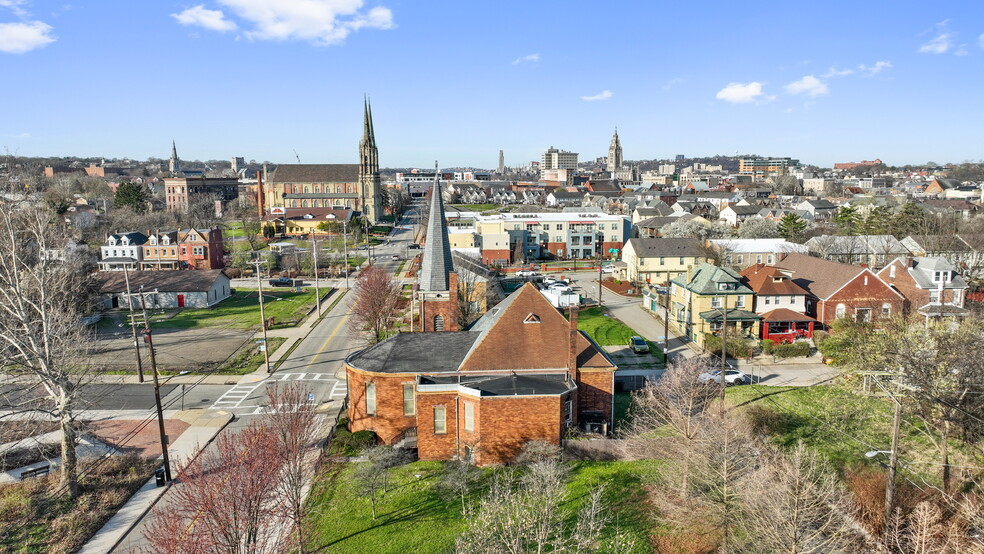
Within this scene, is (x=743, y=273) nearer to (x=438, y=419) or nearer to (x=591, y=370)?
(x=591, y=370)

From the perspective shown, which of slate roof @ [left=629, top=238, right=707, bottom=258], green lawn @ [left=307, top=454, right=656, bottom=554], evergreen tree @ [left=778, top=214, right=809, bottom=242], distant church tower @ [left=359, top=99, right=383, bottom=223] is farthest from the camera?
distant church tower @ [left=359, top=99, right=383, bottom=223]

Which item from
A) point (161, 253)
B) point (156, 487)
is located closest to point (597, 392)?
point (156, 487)

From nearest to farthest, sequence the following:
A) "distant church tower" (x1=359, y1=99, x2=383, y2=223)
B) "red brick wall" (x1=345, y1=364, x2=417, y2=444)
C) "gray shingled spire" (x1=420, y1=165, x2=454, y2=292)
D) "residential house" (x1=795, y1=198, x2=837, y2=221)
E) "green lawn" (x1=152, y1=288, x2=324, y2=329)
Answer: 1. "red brick wall" (x1=345, y1=364, x2=417, y2=444)
2. "gray shingled spire" (x1=420, y1=165, x2=454, y2=292)
3. "green lawn" (x1=152, y1=288, x2=324, y2=329)
4. "residential house" (x1=795, y1=198, x2=837, y2=221)
5. "distant church tower" (x1=359, y1=99, x2=383, y2=223)

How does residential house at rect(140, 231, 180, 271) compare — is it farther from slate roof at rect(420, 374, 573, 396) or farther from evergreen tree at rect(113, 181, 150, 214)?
slate roof at rect(420, 374, 573, 396)

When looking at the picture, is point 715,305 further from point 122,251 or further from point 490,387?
point 122,251

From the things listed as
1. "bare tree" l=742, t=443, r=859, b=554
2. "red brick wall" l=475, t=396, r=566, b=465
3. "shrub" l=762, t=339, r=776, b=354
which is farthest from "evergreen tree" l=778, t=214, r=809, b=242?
"bare tree" l=742, t=443, r=859, b=554

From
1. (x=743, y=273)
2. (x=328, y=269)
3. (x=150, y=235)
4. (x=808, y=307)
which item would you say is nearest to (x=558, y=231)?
(x=328, y=269)
